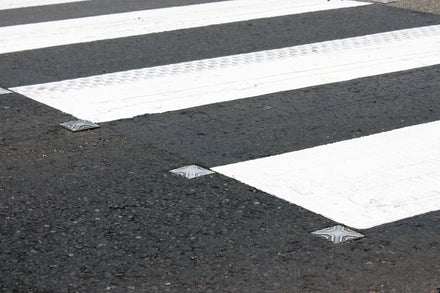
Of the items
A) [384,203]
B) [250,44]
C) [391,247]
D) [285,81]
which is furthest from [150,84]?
[391,247]

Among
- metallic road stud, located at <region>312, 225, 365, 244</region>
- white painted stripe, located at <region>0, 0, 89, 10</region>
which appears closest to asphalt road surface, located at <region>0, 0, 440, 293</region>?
metallic road stud, located at <region>312, 225, 365, 244</region>

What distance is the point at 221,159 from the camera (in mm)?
5090

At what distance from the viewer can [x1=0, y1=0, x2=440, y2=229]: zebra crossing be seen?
15.4ft

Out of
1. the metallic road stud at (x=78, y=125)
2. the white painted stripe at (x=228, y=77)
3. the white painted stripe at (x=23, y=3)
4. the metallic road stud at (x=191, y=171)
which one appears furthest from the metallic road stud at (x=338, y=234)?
the white painted stripe at (x=23, y=3)

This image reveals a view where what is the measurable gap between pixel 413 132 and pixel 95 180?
7.28 feet

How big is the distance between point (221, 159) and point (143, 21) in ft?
16.1

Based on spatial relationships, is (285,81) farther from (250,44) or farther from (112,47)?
(112,47)

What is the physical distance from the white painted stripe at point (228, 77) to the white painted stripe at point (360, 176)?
55.1 inches

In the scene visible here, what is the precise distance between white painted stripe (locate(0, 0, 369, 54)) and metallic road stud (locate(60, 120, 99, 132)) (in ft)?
8.96

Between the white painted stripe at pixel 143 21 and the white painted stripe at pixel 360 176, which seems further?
the white painted stripe at pixel 143 21

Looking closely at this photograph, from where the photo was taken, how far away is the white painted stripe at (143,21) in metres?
8.73

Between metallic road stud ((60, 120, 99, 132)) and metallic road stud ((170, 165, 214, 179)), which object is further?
metallic road stud ((60, 120, 99, 132))

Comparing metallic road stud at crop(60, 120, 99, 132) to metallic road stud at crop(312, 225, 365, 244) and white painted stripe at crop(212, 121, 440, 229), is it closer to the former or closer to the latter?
white painted stripe at crop(212, 121, 440, 229)

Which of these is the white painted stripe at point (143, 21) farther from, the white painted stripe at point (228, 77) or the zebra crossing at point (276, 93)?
the white painted stripe at point (228, 77)
